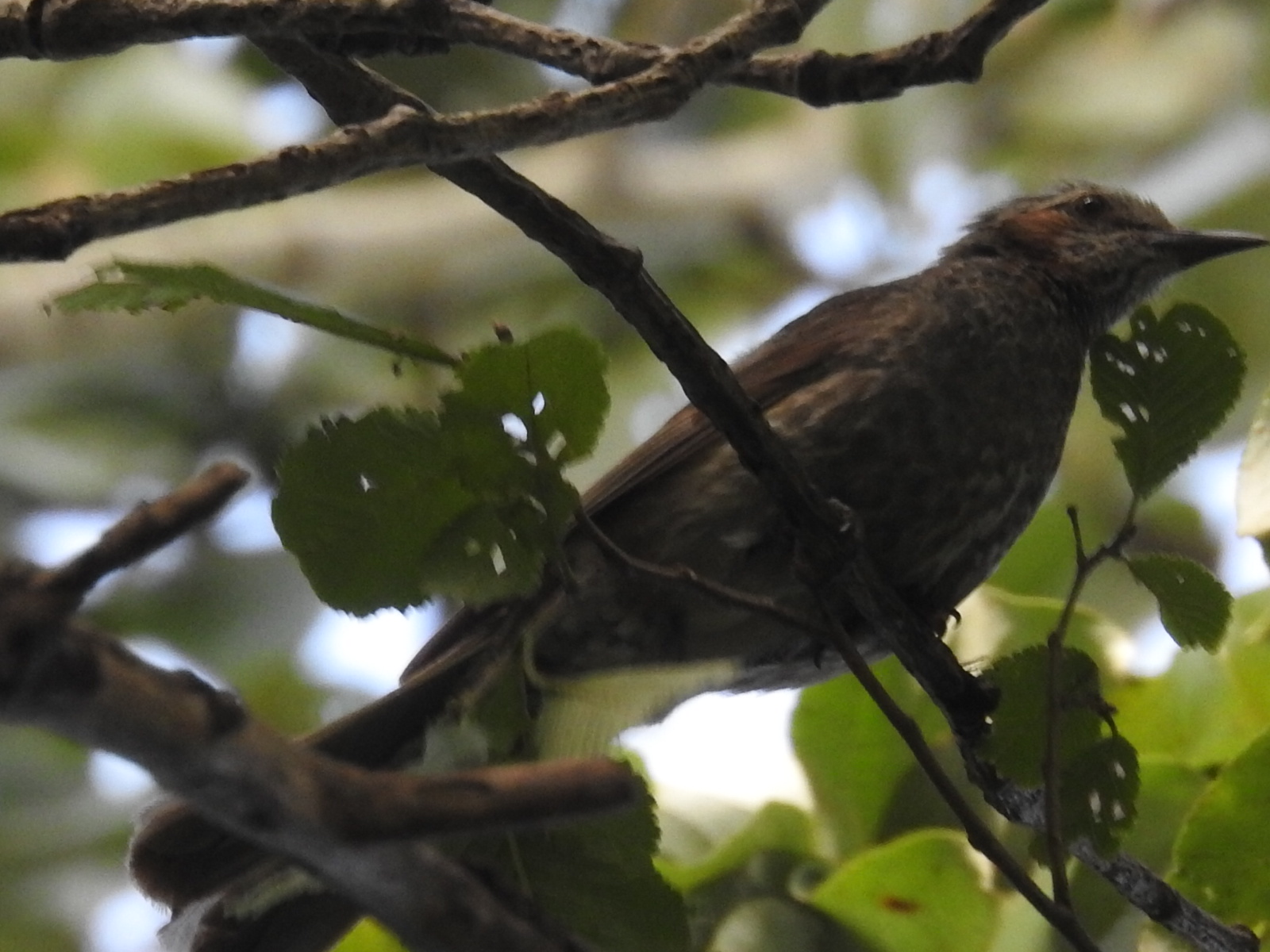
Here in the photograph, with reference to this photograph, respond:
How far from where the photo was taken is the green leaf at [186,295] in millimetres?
1407

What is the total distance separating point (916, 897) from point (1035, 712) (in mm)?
587

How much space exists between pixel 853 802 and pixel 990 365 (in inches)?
27.8

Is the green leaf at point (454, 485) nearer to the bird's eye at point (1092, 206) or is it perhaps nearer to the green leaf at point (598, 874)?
the green leaf at point (598, 874)

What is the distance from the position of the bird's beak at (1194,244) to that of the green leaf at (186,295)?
2.00 meters

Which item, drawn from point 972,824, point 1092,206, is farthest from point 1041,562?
point 972,824

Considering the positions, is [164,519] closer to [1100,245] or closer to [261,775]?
[261,775]

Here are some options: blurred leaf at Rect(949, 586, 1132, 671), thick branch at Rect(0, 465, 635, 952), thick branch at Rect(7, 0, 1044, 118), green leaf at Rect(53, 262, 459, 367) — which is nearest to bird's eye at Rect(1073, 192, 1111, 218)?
blurred leaf at Rect(949, 586, 1132, 671)

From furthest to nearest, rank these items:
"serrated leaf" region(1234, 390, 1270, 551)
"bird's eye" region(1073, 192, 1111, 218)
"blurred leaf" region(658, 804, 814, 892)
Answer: "bird's eye" region(1073, 192, 1111, 218)
"blurred leaf" region(658, 804, 814, 892)
"serrated leaf" region(1234, 390, 1270, 551)

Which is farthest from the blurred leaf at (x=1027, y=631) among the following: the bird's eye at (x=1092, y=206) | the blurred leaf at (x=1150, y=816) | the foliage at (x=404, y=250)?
the foliage at (x=404, y=250)

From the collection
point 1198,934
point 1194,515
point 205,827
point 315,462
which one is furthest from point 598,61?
point 1194,515

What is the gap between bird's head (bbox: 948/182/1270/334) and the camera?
3014 mm

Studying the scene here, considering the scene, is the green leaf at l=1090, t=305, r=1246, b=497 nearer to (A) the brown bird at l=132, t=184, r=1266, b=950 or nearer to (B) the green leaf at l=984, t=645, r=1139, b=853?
(B) the green leaf at l=984, t=645, r=1139, b=853

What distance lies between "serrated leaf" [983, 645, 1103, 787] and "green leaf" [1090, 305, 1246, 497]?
0.22 meters

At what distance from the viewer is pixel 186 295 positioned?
1435mm
